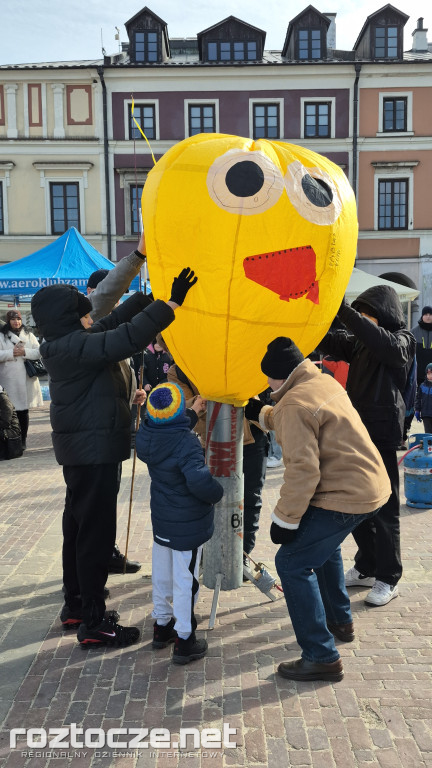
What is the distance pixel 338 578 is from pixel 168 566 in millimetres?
967

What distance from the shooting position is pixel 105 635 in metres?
3.59

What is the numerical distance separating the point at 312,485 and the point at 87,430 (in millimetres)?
1327

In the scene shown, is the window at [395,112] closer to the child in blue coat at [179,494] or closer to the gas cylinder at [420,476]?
the gas cylinder at [420,476]

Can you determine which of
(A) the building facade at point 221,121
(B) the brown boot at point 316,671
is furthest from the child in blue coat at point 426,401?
(A) the building facade at point 221,121

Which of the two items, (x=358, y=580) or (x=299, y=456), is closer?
(x=299, y=456)

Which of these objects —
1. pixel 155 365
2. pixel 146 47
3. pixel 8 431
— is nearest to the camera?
pixel 155 365

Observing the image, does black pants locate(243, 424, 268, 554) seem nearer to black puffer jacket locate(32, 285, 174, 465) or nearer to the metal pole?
the metal pole

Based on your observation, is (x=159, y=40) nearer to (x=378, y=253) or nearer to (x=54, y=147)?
(x=54, y=147)

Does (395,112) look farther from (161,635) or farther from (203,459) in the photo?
(161,635)

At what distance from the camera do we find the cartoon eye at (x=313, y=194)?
3113 millimetres

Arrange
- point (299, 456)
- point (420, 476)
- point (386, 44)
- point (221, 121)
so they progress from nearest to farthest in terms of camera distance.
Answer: point (299, 456)
point (420, 476)
point (221, 121)
point (386, 44)

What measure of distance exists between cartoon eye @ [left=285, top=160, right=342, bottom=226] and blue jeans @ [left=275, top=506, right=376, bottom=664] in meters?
1.47

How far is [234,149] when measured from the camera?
10.5 ft

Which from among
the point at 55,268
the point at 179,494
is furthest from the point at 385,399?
the point at 55,268
